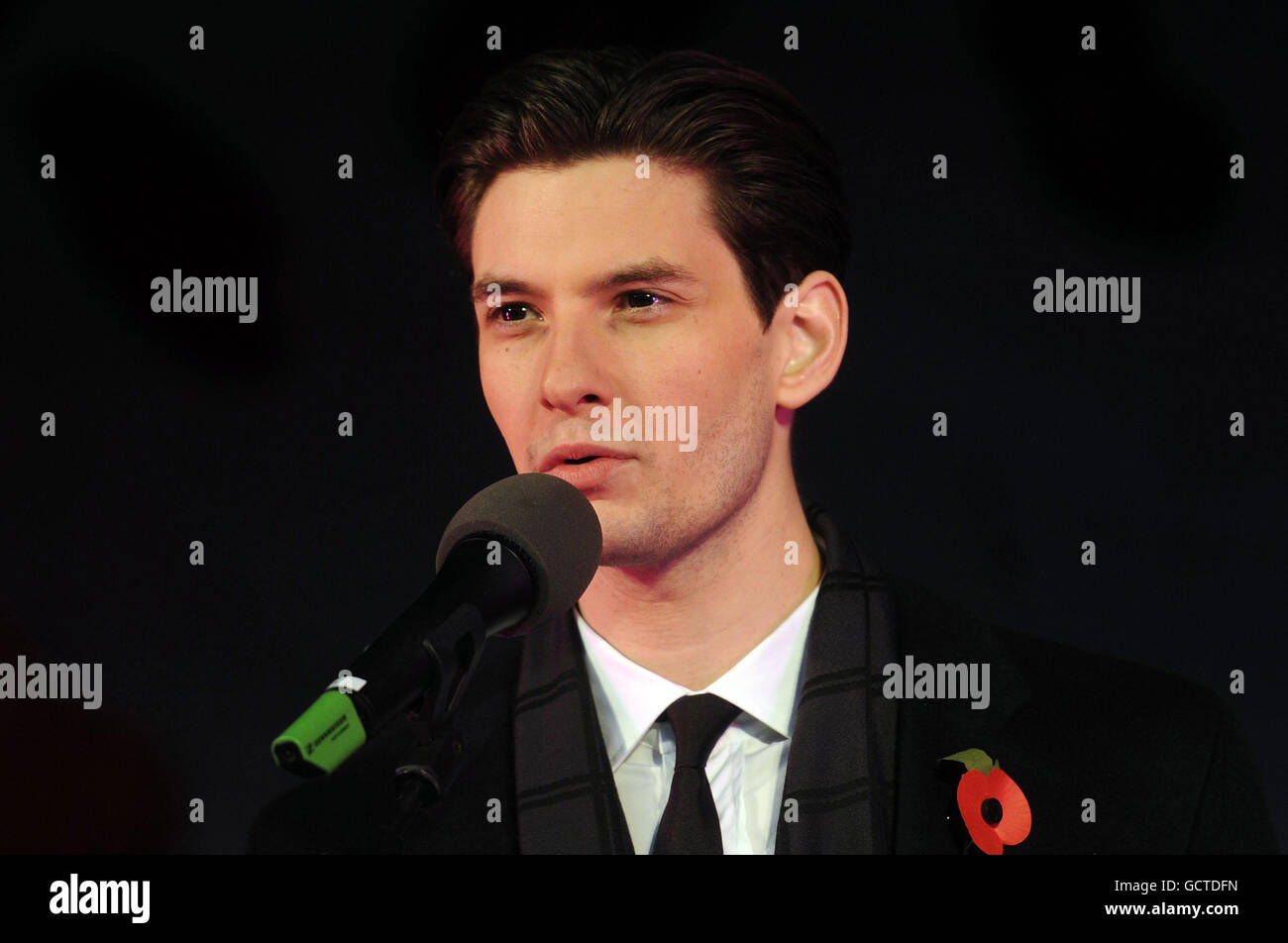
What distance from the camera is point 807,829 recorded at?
10.5 ft

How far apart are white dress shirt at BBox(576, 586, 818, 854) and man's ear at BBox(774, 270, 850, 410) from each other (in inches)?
22.3

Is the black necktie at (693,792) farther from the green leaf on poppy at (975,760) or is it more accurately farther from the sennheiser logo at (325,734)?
the sennheiser logo at (325,734)

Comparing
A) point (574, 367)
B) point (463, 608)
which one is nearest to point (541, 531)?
point (463, 608)

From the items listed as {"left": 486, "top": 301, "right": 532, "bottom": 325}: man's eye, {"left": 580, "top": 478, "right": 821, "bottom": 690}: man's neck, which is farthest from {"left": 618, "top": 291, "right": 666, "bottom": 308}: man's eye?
{"left": 580, "top": 478, "right": 821, "bottom": 690}: man's neck

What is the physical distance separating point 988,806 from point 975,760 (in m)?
0.11

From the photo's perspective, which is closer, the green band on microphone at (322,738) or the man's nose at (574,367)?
the green band on microphone at (322,738)

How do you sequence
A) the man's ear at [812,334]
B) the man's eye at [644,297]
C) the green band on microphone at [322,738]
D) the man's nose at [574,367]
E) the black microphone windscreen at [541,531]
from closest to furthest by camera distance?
1. the green band on microphone at [322,738]
2. the black microphone windscreen at [541,531]
3. the man's nose at [574,367]
4. the man's eye at [644,297]
5. the man's ear at [812,334]

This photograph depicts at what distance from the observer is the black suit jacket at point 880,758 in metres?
3.22

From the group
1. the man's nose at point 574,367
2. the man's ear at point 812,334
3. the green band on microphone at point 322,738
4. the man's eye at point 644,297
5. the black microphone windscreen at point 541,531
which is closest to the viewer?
the green band on microphone at point 322,738

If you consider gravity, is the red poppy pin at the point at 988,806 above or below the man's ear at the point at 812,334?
below

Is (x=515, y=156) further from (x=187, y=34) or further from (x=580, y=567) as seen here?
(x=580, y=567)
